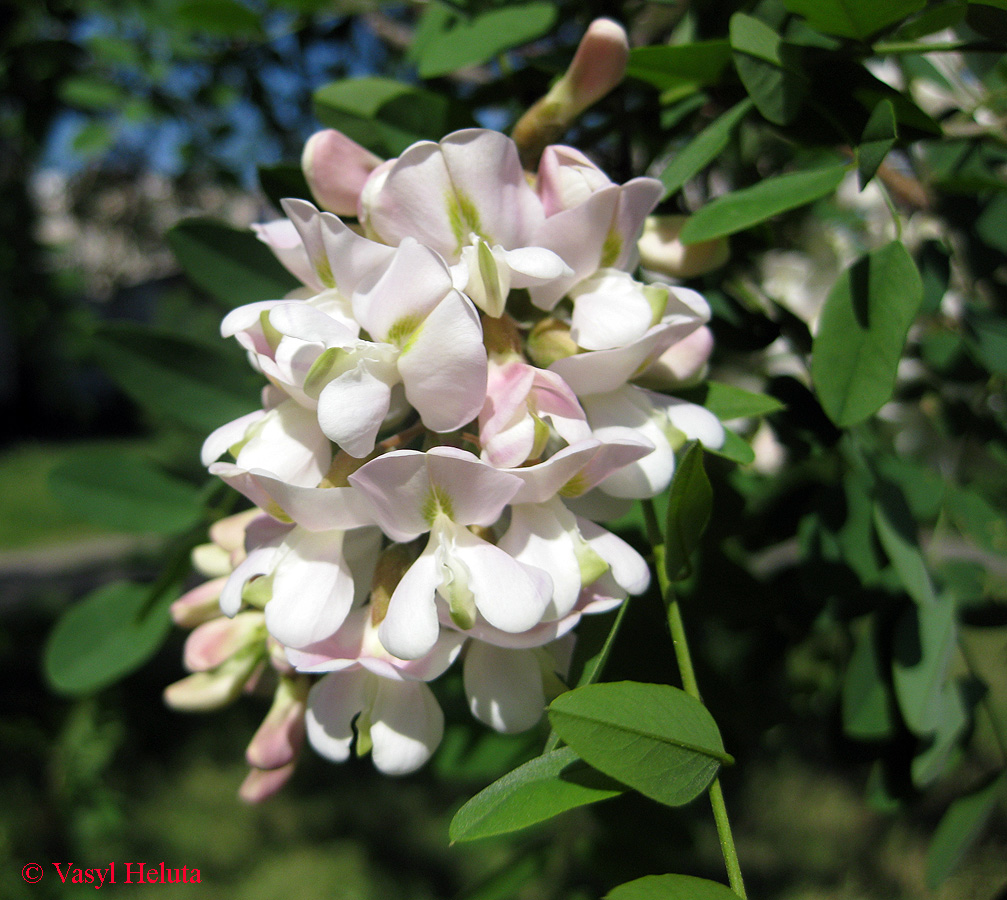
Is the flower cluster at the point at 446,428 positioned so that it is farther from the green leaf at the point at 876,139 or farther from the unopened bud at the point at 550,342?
the green leaf at the point at 876,139

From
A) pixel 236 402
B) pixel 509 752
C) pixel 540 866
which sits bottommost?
pixel 540 866

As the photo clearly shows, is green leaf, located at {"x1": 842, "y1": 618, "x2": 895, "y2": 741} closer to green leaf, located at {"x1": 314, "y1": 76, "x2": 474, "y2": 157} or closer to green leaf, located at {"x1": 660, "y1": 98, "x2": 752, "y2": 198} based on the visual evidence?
green leaf, located at {"x1": 660, "y1": 98, "x2": 752, "y2": 198}

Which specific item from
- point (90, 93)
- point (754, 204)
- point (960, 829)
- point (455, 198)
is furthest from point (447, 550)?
point (90, 93)

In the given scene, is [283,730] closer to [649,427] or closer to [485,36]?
[649,427]

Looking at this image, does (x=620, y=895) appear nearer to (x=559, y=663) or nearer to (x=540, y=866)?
(x=559, y=663)

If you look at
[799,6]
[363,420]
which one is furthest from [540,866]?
[799,6]

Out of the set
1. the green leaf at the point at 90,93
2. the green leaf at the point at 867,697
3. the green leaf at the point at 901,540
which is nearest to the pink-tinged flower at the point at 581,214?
the green leaf at the point at 901,540

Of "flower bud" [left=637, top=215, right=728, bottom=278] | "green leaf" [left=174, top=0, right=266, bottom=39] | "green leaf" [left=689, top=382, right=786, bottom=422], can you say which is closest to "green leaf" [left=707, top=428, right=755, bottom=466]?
"green leaf" [left=689, top=382, right=786, bottom=422]

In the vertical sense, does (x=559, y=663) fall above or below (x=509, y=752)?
above
